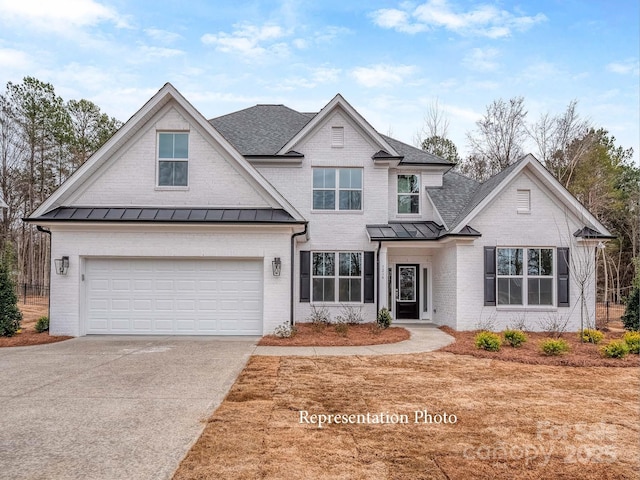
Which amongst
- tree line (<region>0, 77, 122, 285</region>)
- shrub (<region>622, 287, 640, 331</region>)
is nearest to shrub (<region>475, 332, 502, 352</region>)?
shrub (<region>622, 287, 640, 331</region>)

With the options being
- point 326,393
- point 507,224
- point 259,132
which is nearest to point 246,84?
point 259,132

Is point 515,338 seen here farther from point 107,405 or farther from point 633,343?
point 107,405

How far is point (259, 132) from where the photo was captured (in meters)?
17.0

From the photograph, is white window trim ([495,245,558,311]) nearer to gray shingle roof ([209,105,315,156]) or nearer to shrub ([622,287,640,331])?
shrub ([622,287,640,331])

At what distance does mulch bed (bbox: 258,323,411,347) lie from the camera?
11.2m

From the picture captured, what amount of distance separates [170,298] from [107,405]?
660 centimetres

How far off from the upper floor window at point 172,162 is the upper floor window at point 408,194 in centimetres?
772

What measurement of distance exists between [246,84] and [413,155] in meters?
10.5

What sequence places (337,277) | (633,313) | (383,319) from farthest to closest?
(337,277), (633,313), (383,319)

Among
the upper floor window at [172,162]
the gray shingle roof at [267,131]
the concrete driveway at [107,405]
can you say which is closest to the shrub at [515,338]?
the concrete driveway at [107,405]

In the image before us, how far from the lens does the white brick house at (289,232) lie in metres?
12.2

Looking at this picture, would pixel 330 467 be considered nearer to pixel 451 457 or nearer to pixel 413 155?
pixel 451 457

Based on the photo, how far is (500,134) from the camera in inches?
1145

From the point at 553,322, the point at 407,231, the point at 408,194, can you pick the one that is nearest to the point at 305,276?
the point at 407,231
